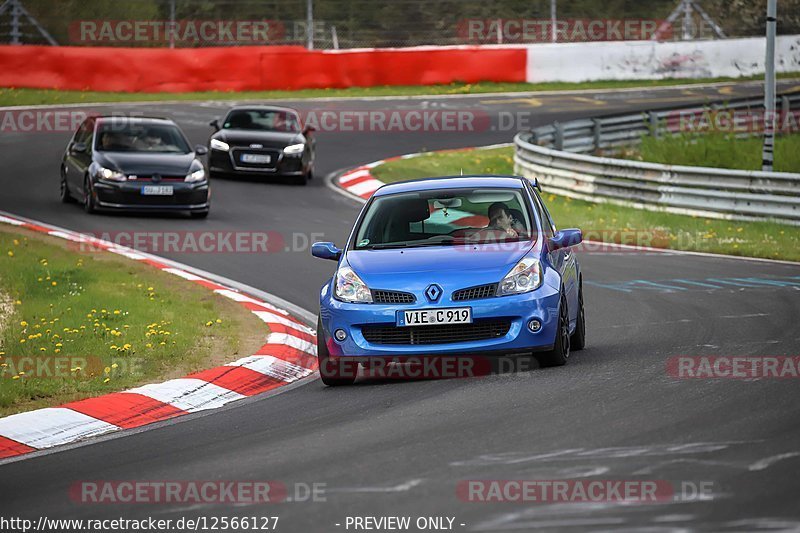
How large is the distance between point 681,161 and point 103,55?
17421mm

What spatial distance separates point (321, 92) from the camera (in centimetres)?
3841

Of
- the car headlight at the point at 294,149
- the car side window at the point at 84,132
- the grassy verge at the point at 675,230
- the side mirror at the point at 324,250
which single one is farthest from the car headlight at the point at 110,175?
the side mirror at the point at 324,250

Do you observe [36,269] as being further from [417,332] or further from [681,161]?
[681,161]

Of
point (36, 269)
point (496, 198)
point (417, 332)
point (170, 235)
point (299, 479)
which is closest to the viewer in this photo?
point (299, 479)

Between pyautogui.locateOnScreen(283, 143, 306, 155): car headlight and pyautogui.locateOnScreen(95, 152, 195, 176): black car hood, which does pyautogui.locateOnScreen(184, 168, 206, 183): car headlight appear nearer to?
pyautogui.locateOnScreen(95, 152, 195, 176): black car hood

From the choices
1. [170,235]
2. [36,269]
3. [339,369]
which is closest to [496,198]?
[339,369]

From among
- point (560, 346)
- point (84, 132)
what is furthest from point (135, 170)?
point (560, 346)

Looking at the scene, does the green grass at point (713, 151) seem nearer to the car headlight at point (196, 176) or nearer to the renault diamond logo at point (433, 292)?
the car headlight at point (196, 176)

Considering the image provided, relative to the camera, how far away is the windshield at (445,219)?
10.7 meters

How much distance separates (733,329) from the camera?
38.4 feet

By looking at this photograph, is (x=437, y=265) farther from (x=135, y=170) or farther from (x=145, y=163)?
(x=145, y=163)

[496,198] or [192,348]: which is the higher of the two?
[496,198]

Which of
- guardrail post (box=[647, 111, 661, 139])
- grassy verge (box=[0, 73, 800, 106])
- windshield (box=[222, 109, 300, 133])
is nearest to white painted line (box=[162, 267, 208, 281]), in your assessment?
windshield (box=[222, 109, 300, 133])

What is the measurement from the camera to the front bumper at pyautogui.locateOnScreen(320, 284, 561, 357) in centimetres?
970
